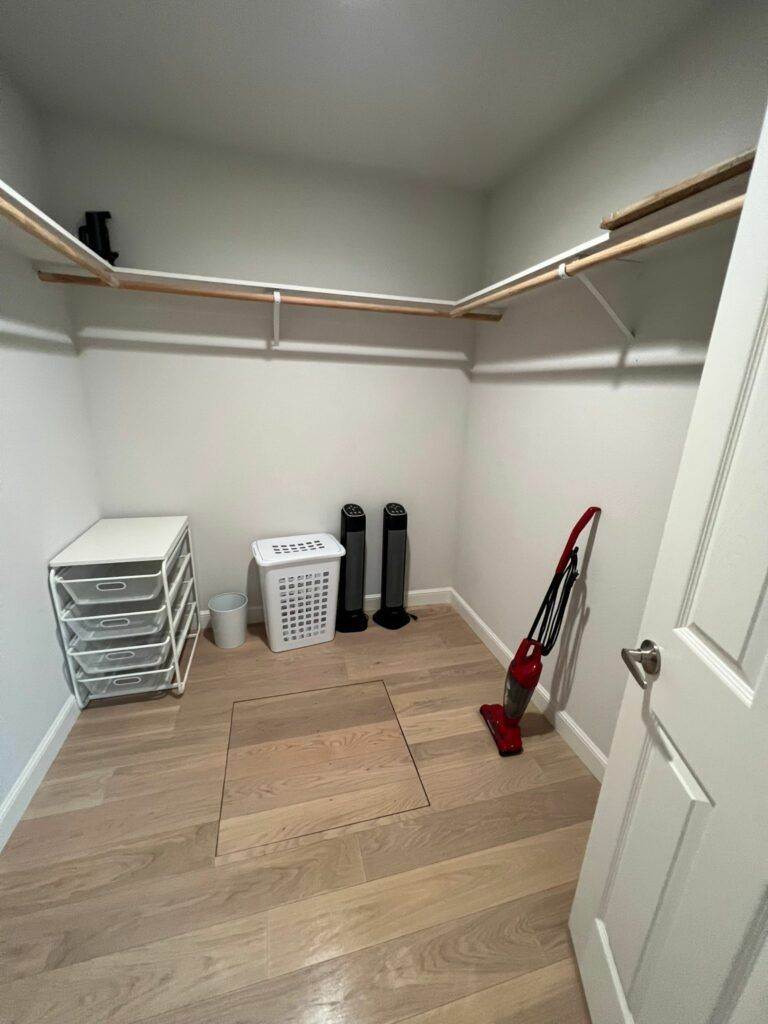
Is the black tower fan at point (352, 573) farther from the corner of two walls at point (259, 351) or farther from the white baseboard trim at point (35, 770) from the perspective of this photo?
the white baseboard trim at point (35, 770)

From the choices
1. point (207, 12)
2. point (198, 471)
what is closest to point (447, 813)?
point (198, 471)

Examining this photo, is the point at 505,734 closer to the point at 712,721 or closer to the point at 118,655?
the point at 712,721

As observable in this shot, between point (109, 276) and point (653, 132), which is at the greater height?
point (653, 132)

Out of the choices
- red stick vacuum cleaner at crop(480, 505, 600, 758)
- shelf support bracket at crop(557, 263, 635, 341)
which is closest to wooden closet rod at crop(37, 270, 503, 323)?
shelf support bracket at crop(557, 263, 635, 341)

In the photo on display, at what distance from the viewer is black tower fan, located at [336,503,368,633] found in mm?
2275

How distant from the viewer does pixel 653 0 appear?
1.05 m

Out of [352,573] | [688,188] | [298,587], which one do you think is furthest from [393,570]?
[688,188]

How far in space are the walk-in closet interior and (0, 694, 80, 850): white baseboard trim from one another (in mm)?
13

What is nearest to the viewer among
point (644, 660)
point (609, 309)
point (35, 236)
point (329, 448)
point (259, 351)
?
point (644, 660)

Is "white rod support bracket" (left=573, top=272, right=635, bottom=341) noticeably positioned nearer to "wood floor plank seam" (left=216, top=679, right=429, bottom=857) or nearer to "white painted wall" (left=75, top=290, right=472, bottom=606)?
"white painted wall" (left=75, top=290, right=472, bottom=606)

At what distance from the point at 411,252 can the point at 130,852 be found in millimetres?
2706

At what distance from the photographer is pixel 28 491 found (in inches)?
58.0

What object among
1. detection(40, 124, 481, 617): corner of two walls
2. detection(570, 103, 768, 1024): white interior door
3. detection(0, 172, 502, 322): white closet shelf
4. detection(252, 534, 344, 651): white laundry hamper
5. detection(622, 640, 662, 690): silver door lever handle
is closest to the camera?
detection(570, 103, 768, 1024): white interior door

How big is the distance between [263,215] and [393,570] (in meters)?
1.90
